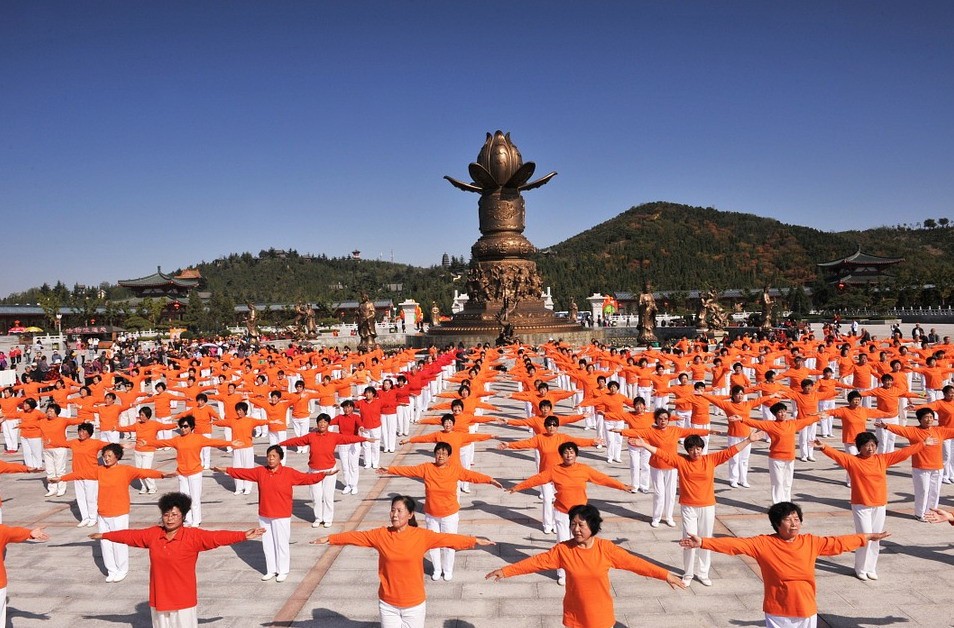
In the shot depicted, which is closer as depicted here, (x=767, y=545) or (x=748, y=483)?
(x=767, y=545)

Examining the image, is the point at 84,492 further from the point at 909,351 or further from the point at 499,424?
the point at 909,351

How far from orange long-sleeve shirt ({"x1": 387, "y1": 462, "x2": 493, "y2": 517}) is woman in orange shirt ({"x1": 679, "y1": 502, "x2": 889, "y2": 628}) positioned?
2625 mm

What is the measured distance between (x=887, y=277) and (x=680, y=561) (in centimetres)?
6964

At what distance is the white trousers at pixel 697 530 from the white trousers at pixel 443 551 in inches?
96.6

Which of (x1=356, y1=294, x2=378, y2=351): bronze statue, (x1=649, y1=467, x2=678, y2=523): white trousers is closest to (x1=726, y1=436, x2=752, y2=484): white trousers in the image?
(x1=649, y1=467, x2=678, y2=523): white trousers

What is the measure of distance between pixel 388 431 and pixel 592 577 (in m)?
8.75

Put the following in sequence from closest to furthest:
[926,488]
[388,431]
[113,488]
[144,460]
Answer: [113,488] → [926,488] → [144,460] → [388,431]

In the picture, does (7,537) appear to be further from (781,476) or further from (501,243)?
(501,243)

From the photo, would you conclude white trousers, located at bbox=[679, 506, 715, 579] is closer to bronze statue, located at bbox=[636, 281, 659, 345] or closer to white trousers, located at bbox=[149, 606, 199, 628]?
white trousers, located at bbox=[149, 606, 199, 628]

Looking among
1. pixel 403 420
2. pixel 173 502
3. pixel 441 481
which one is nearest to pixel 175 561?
pixel 173 502

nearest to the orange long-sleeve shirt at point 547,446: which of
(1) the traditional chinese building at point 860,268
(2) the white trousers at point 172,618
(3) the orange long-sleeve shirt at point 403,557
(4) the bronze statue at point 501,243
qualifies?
(3) the orange long-sleeve shirt at point 403,557

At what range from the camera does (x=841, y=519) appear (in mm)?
8305

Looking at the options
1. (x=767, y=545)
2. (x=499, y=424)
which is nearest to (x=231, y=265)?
(x=499, y=424)

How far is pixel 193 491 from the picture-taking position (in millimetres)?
8586
